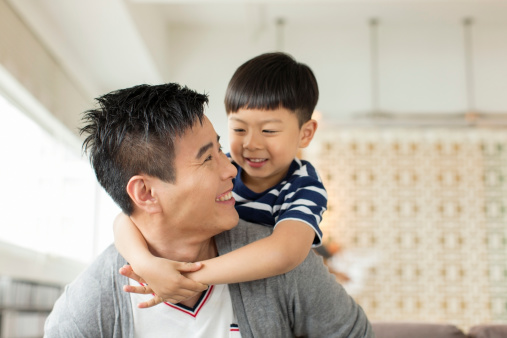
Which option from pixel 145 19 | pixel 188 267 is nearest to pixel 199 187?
pixel 188 267

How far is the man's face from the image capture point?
1.49m

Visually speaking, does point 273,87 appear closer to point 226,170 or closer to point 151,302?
point 226,170

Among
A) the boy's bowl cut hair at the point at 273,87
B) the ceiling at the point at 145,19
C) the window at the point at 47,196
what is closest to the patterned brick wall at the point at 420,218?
the ceiling at the point at 145,19

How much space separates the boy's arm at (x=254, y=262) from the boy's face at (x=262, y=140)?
0.34 meters

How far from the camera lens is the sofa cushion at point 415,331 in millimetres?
2195

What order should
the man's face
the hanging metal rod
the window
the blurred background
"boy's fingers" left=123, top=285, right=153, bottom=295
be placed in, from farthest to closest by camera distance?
the hanging metal rod
the blurred background
the window
the man's face
"boy's fingers" left=123, top=285, right=153, bottom=295

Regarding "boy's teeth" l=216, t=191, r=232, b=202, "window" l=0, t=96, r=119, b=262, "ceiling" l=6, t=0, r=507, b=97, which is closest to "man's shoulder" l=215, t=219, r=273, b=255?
"boy's teeth" l=216, t=191, r=232, b=202

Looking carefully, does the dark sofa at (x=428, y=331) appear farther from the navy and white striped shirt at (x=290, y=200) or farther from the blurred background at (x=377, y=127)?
Answer: the blurred background at (x=377, y=127)

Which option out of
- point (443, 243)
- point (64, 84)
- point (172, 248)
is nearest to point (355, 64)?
point (443, 243)

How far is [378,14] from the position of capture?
5.67 meters

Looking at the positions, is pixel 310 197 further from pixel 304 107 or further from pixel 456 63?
pixel 456 63

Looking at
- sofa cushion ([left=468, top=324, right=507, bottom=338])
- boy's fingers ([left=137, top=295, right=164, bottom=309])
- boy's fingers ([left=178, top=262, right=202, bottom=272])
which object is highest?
boy's fingers ([left=178, top=262, right=202, bottom=272])

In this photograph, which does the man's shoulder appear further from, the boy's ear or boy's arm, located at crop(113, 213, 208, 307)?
the boy's ear

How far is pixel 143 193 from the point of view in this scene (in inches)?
60.4
